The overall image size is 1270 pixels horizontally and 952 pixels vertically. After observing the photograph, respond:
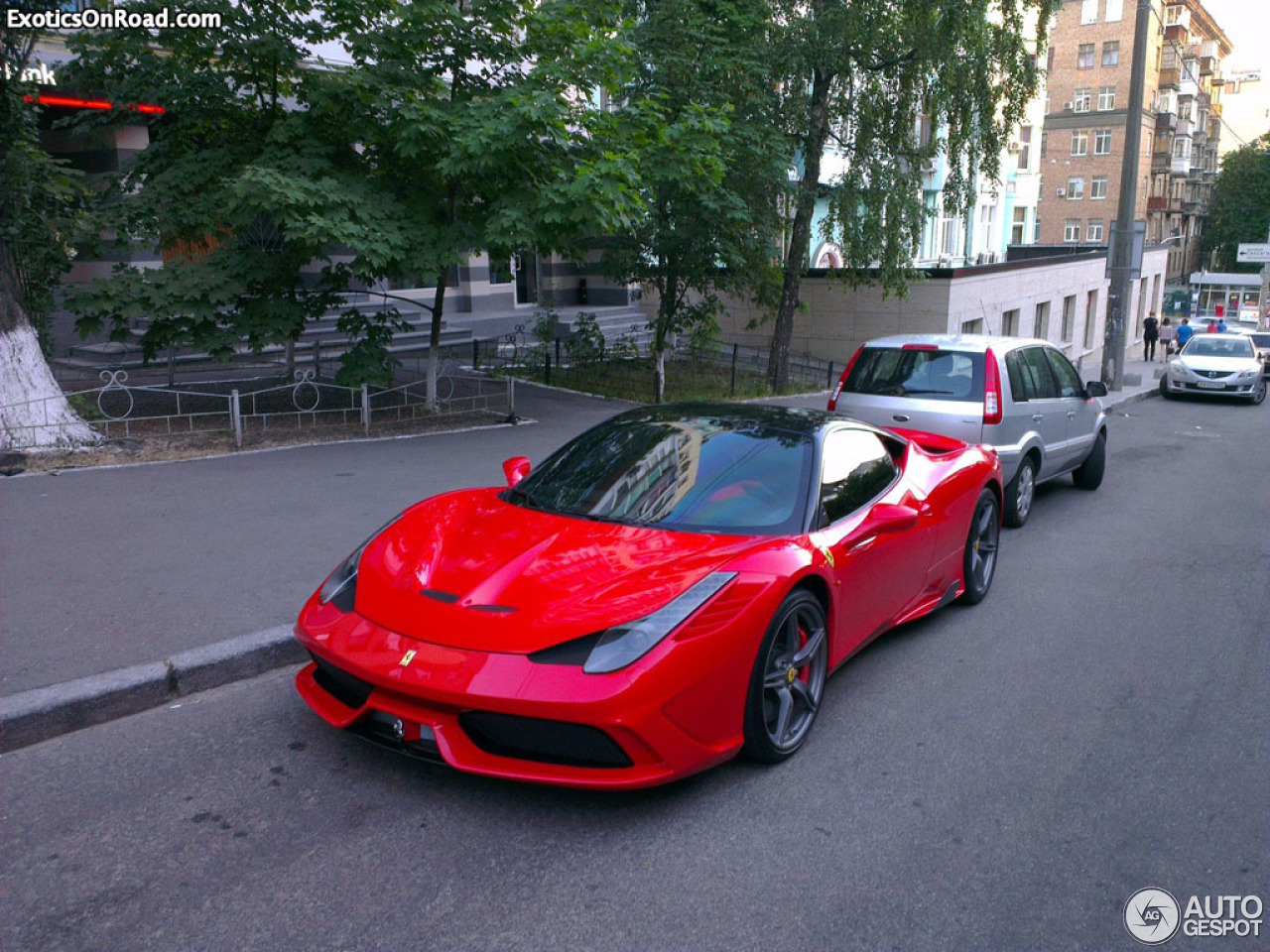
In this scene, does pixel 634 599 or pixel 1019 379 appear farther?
pixel 1019 379

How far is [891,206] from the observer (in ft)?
58.5

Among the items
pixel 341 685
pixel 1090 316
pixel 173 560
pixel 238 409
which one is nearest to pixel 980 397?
pixel 341 685

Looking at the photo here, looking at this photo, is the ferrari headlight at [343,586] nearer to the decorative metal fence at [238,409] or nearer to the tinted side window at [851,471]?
the tinted side window at [851,471]

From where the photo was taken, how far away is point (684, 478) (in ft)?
15.6

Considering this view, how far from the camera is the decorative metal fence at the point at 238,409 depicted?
10.1m

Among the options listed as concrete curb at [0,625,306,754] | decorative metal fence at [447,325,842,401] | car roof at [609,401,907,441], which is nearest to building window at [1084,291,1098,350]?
decorative metal fence at [447,325,842,401]

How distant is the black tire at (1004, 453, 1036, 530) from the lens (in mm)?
8688

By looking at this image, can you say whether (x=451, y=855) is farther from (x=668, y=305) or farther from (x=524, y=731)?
(x=668, y=305)

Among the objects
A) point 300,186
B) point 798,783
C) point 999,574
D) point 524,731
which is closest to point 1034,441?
point 999,574

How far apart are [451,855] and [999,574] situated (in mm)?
5147

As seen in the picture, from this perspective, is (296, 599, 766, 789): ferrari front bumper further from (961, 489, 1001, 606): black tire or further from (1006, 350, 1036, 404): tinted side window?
(1006, 350, 1036, 404): tinted side window

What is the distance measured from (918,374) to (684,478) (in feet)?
15.7

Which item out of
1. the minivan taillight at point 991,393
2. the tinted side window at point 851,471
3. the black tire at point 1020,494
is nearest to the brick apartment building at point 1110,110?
the black tire at point 1020,494

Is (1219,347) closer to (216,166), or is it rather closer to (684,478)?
(216,166)
